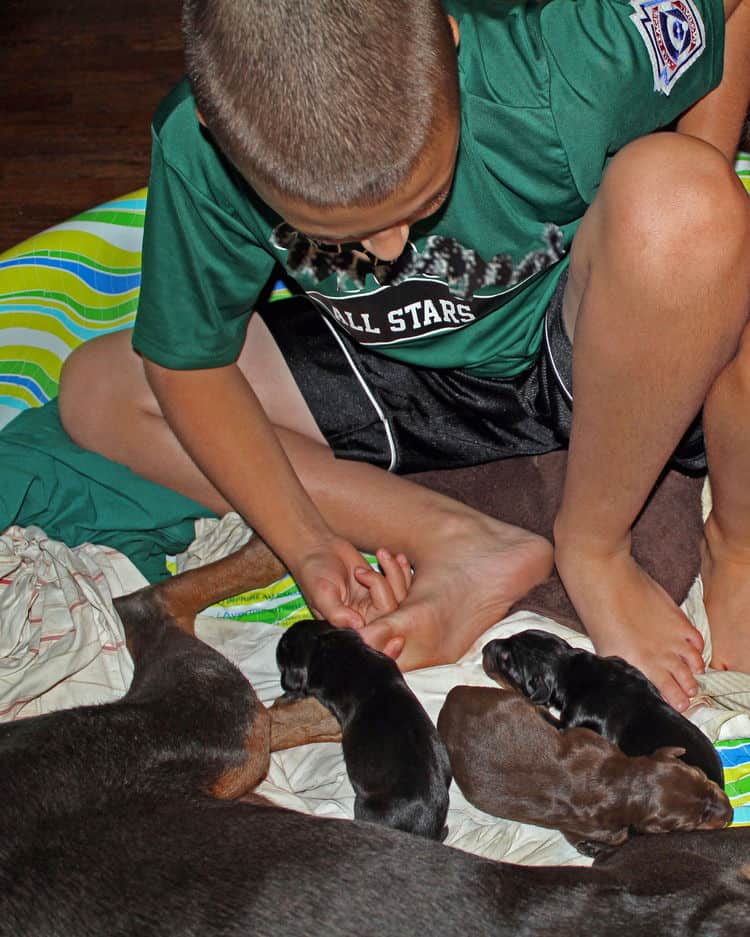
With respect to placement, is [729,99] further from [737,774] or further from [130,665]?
[130,665]

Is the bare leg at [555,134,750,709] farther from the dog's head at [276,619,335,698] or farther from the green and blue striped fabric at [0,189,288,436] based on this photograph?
the green and blue striped fabric at [0,189,288,436]

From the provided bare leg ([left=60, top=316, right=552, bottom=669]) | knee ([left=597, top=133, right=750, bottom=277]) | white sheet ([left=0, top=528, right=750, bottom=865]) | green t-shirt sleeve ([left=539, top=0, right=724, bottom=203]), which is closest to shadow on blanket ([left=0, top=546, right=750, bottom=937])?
white sheet ([left=0, top=528, right=750, bottom=865])

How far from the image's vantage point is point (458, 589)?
95.3 inches

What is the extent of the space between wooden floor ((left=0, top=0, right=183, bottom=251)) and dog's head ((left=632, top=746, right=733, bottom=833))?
2718 millimetres

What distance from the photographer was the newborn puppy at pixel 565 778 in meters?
1.97

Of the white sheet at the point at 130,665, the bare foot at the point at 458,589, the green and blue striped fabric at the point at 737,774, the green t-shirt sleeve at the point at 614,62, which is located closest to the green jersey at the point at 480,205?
the green t-shirt sleeve at the point at 614,62

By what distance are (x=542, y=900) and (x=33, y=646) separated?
4.41ft

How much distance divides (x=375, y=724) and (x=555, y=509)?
68 cm

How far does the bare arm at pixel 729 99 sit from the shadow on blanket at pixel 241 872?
1.25 meters

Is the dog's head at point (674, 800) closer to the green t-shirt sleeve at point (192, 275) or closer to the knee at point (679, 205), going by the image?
the knee at point (679, 205)

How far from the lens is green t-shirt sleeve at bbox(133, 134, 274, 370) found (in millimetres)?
2002

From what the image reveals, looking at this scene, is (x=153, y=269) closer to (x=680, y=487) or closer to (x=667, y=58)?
(x=667, y=58)

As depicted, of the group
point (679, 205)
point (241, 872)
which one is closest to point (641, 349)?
point (679, 205)

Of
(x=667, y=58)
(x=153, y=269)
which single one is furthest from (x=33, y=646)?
(x=667, y=58)
